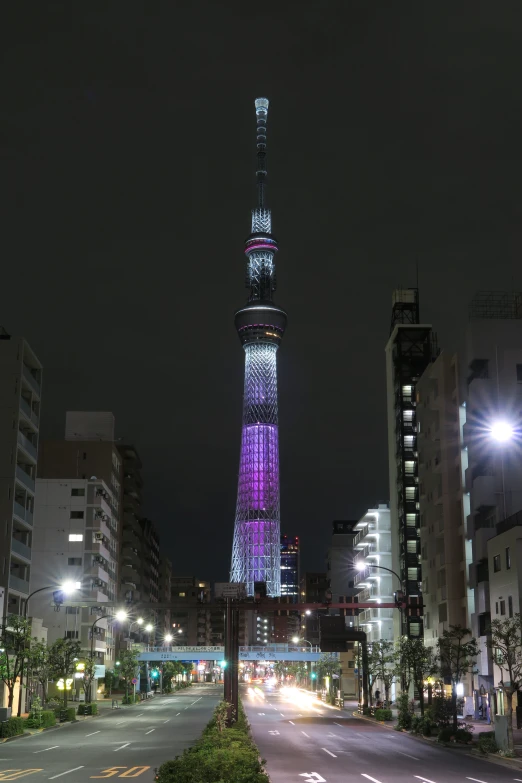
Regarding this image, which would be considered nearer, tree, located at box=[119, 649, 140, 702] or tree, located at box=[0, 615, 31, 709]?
tree, located at box=[0, 615, 31, 709]

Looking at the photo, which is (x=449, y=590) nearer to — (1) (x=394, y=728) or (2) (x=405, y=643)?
(2) (x=405, y=643)

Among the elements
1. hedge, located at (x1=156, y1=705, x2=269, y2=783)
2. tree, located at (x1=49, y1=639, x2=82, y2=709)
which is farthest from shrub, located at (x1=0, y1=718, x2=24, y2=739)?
hedge, located at (x1=156, y1=705, x2=269, y2=783)

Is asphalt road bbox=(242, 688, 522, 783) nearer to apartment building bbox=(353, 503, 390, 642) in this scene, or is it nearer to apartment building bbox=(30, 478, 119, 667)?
apartment building bbox=(30, 478, 119, 667)

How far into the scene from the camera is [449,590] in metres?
96.1

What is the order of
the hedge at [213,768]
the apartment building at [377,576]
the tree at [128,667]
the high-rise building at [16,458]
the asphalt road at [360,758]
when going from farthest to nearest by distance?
the apartment building at [377,576]
the tree at [128,667]
the high-rise building at [16,458]
the asphalt road at [360,758]
the hedge at [213,768]

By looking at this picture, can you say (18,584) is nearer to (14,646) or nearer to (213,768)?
(14,646)

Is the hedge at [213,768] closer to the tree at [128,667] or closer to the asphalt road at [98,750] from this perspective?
the asphalt road at [98,750]

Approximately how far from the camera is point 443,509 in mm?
98688

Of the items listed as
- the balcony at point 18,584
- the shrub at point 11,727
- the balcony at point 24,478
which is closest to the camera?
the shrub at point 11,727

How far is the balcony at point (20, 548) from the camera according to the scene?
83.9 metres

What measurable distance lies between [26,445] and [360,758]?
5430 cm

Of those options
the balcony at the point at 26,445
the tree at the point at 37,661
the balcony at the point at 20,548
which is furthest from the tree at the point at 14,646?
the balcony at the point at 26,445

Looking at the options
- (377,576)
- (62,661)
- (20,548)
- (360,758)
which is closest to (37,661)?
(62,661)

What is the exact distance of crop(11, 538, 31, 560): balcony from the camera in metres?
83.9
